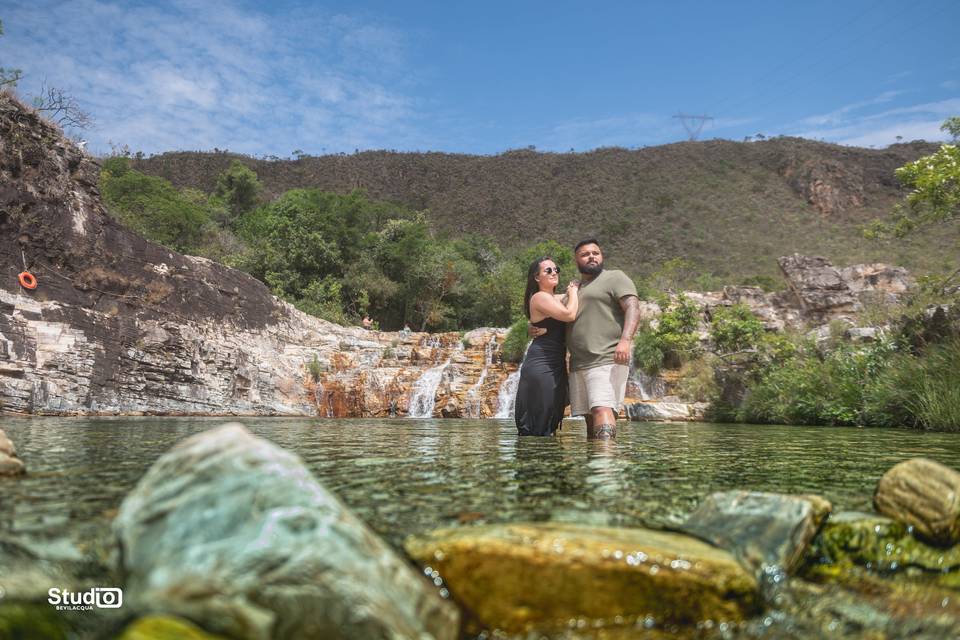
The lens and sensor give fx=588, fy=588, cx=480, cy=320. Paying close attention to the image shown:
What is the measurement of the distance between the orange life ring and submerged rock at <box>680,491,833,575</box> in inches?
661

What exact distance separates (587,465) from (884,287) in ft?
121

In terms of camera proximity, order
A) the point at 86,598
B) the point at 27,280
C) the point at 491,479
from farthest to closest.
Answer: the point at 27,280, the point at 491,479, the point at 86,598

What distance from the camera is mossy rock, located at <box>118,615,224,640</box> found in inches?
51.9

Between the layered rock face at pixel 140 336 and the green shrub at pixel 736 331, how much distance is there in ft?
23.3

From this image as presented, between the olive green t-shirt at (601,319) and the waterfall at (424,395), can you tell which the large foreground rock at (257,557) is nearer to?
the olive green t-shirt at (601,319)

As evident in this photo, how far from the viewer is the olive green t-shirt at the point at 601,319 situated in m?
5.94

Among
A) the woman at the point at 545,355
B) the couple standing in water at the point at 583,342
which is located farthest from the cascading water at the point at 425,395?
the couple standing in water at the point at 583,342

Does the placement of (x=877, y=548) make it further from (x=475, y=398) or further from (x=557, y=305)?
(x=475, y=398)

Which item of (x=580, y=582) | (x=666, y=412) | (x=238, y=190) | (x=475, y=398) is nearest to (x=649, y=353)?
(x=666, y=412)

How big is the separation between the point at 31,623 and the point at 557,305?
5044 mm

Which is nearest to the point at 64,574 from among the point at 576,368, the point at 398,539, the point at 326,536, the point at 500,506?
the point at 326,536

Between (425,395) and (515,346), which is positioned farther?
(515,346)

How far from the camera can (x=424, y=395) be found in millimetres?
19344

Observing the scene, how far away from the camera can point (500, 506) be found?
2676 mm
